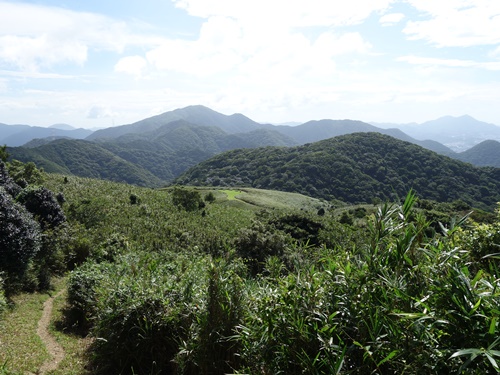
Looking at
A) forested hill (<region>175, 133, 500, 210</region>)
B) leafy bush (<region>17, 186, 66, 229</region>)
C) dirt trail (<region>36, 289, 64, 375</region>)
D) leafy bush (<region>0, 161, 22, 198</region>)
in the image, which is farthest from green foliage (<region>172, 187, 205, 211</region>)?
forested hill (<region>175, 133, 500, 210</region>)

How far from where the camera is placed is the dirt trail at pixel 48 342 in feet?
30.3

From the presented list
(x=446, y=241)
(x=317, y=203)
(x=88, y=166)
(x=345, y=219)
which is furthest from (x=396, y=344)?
(x=88, y=166)

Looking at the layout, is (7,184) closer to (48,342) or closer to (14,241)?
(14,241)

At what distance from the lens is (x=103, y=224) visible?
31453 mm

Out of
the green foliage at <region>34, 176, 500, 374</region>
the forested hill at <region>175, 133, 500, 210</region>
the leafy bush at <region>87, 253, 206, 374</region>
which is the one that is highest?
the green foliage at <region>34, 176, 500, 374</region>

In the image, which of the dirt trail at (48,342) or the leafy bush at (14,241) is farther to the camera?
the leafy bush at (14,241)

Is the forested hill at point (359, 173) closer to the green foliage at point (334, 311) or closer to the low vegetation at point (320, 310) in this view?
the low vegetation at point (320, 310)

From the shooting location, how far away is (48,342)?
11.3 m

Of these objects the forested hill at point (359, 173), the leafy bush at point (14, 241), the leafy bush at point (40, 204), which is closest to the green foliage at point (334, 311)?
the leafy bush at point (14, 241)

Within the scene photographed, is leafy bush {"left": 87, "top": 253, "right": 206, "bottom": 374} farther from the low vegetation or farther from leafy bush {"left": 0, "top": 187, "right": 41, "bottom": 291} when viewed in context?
leafy bush {"left": 0, "top": 187, "right": 41, "bottom": 291}

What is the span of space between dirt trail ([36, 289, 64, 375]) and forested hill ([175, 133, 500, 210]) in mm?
106604

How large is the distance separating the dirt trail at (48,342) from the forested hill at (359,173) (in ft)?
350

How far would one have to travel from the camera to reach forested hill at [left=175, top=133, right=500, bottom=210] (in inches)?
4456

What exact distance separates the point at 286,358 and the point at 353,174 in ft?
420
